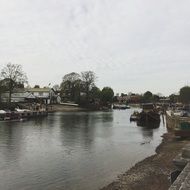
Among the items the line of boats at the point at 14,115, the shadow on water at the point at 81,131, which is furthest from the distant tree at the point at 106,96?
the shadow on water at the point at 81,131

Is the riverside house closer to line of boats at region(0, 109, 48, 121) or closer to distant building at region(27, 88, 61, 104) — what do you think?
distant building at region(27, 88, 61, 104)

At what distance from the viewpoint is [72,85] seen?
153 meters

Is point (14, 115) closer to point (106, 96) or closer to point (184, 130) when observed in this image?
point (184, 130)

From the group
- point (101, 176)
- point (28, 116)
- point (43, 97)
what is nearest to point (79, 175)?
point (101, 176)

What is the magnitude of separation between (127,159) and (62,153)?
5903mm

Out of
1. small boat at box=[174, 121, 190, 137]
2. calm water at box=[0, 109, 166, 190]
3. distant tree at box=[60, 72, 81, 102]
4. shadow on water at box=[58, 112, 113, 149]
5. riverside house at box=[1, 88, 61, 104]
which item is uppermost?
distant tree at box=[60, 72, 81, 102]

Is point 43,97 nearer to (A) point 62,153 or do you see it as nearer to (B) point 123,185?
(A) point 62,153

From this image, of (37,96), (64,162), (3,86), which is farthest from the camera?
(37,96)

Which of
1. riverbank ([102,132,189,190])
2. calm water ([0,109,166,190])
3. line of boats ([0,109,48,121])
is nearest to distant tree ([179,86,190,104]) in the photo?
line of boats ([0,109,48,121])

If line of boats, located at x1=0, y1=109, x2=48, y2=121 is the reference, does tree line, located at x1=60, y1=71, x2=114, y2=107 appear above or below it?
above

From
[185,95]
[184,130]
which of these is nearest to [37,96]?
[185,95]

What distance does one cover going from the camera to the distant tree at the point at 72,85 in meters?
152

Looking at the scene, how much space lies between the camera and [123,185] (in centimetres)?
1805

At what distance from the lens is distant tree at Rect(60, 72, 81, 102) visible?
152 m
